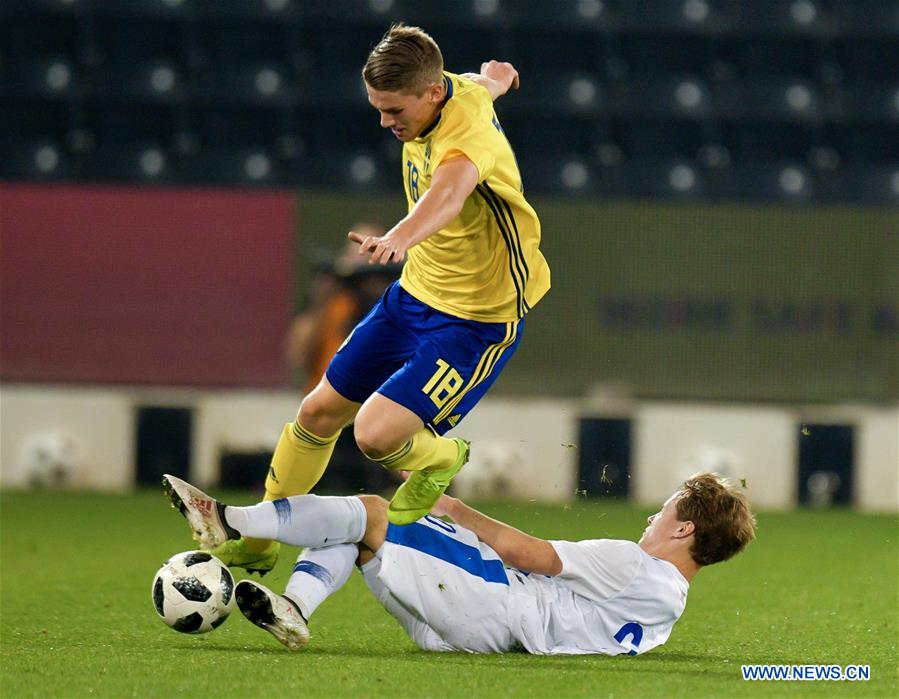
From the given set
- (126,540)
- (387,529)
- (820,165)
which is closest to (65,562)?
(126,540)

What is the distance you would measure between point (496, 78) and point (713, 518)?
1641mm

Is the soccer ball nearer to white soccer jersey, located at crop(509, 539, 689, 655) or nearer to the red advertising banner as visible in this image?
white soccer jersey, located at crop(509, 539, 689, 655)

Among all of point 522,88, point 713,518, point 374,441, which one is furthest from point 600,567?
point 522,88

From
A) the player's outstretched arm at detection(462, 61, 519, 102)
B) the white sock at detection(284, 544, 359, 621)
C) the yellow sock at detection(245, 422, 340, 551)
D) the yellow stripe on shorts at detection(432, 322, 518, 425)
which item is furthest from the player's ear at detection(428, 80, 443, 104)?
the white sock at detection(284, 544, 359, 621)

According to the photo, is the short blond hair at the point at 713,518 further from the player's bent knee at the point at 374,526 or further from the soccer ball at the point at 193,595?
the soccer ball at the point at 193,595

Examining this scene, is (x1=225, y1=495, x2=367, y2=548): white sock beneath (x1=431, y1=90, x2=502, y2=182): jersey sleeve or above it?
beneath

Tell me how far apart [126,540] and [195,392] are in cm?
247

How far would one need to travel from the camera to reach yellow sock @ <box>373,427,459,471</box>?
4316mm

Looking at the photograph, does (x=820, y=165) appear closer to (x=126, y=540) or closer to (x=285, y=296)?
(x=285, y=296)

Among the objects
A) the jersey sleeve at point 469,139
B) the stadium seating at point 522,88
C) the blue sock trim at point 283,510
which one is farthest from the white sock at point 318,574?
the stadium seating at point 522,88

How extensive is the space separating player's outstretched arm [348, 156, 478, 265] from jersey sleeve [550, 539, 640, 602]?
96cm

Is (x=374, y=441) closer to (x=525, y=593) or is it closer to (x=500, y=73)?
(x=525, y=593)

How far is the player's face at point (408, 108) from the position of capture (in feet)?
13.6

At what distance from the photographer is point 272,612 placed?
3.91m
